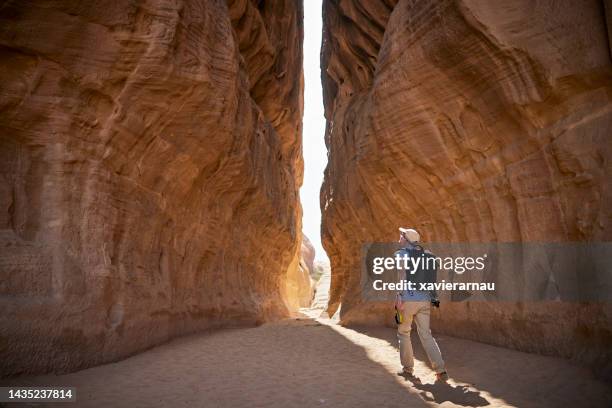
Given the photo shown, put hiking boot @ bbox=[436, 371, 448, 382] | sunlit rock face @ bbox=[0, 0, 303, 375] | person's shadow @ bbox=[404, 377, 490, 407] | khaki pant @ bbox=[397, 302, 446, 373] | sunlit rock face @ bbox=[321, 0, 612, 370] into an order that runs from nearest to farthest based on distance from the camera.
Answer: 1. person's shadow @ bbox=[404, 377, 490, 407]
2. hiking boot @ bbox=[436, 371, 448, 382]
3. khaki pant @ bbox=[397, 302, 446, 373]
4. sunlit rock face @ bbox=[321, 0, 612, 370]
5. sunlit rock face @ bbox=[0, 0, 303, 375]

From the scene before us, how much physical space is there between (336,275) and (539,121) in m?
15.0

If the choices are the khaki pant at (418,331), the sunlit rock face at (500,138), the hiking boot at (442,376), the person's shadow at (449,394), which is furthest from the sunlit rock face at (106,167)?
the hiking boot at (442,376)

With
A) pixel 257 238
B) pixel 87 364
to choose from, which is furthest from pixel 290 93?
pixel 87 364

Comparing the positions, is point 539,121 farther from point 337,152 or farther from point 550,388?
→ point 337,152

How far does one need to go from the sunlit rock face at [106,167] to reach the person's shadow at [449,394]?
17.0 feet

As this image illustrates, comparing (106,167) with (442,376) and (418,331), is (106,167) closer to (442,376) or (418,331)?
(418,331)

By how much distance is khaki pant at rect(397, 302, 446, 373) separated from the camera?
578cm

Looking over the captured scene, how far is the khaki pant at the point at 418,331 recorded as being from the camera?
5.78 meters

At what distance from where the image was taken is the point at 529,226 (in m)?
7.12

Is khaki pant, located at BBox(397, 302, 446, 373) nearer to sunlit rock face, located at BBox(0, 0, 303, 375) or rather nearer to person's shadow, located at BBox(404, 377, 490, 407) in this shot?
person's shadow, located at BBox(404, 377, 490, 407)

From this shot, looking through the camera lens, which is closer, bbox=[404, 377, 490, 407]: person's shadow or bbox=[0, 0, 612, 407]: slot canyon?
bbox=[404, 377, 490, 407]: person's shadow

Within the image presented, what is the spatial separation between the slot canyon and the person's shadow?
0.16ft

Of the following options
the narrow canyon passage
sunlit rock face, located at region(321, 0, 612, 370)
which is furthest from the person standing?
sunlit rock face, located at region(321, 0, 612, 370)

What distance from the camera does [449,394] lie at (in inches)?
206
